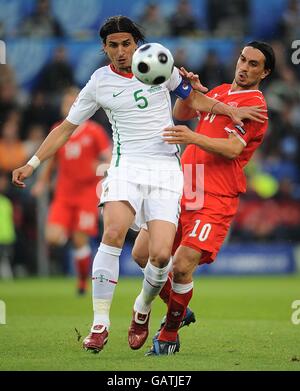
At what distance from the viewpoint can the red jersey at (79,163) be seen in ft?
45.9

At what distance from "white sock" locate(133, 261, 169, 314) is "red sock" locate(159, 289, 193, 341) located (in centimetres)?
15

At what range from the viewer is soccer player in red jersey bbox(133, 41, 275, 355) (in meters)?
7.52

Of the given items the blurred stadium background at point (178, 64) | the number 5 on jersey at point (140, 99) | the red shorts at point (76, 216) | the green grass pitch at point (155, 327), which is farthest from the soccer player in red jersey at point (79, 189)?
the number 5 on jersey at point (140, 99)

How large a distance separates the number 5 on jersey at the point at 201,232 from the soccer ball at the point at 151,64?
122 cm

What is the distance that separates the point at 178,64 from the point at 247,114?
9.97m

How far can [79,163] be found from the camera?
14.1m

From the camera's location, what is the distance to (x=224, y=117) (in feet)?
25.9

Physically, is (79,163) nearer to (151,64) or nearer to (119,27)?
(119,27)

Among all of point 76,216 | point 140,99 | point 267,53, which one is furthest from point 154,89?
point 76,216

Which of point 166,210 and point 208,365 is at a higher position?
point 166,210

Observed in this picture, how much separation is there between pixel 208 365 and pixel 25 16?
1374 cm

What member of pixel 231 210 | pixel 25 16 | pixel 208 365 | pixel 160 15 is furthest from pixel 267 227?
pixel 208 365
